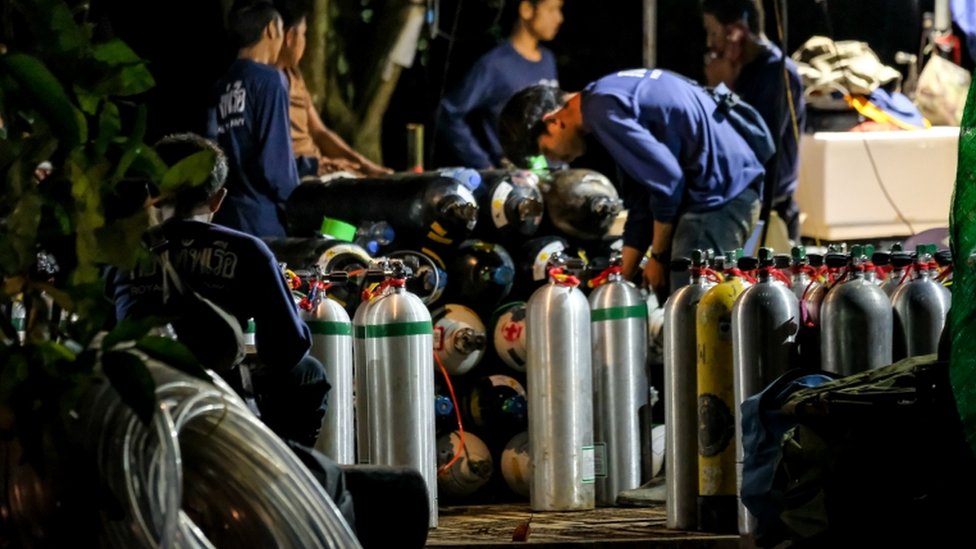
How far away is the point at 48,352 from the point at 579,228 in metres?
5.88

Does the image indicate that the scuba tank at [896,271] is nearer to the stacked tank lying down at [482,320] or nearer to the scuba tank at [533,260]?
the stacked tank lying down at [482,320]

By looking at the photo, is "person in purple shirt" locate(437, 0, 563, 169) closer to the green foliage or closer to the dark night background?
the dark night background

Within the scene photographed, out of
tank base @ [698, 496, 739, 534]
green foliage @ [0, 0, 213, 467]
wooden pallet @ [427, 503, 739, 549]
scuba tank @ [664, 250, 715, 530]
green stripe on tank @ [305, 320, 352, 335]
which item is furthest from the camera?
green stripe on tank @ [305, 320, 352, 335]

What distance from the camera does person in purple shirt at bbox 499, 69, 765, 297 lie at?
858 centimetres

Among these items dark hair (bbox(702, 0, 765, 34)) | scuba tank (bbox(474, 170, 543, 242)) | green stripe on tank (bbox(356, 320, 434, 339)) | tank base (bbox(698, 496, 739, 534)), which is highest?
dark hair (bbox(702, 0, 765, 34))

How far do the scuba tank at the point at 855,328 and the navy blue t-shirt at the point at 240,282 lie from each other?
5.64 feet

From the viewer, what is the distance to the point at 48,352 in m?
3.05

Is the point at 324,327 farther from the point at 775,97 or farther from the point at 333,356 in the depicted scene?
the point at 775,97

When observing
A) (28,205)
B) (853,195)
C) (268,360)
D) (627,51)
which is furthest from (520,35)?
(28,205)

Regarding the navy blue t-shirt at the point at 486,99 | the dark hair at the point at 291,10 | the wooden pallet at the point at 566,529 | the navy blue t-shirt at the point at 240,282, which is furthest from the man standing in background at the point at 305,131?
the navy blue t-shirt at the point at 240,282

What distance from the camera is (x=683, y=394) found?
678cm

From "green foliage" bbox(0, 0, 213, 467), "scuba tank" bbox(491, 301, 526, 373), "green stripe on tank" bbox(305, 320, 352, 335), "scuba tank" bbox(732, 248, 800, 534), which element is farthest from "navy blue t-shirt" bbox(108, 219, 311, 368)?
"green foliage" bbox(0, 0, 213, 467)

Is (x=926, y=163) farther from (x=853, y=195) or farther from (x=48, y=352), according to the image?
(x=48, y=352)

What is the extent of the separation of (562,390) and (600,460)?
377mm
